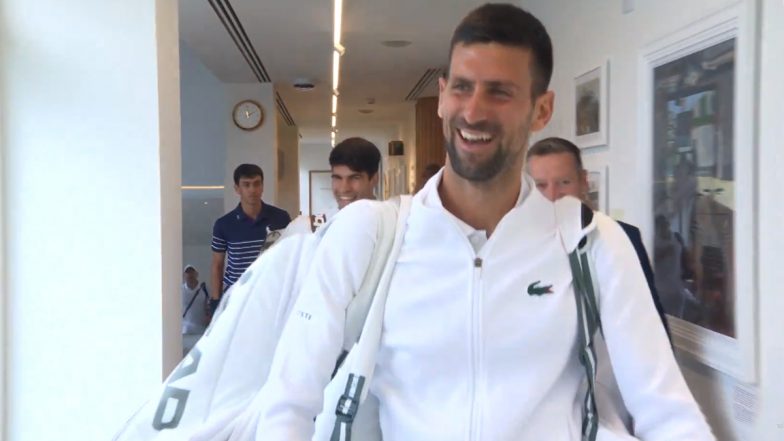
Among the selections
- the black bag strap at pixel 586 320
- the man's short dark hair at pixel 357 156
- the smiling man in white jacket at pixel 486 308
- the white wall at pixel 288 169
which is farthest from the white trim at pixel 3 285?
the white wall at pixel 288 169

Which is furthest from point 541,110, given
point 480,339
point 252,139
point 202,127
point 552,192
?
point 202,127

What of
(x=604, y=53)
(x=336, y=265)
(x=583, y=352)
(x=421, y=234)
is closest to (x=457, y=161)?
(x=421, y=234)

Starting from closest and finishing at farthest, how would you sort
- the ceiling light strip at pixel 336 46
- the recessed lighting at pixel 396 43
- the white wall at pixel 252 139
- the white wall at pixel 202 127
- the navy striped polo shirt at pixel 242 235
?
the navy striped polo shirt at pixel 242 235 < the ceiling light strip at pixel 336 46 < the recessed lighting at pixel 396 43 < the white wall at pixel 252 139 < the white wall at pixel 202 127

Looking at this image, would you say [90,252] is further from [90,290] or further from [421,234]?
[421,234]

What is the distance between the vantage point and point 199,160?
8.43 meters

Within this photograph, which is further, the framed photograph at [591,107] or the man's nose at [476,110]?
the framed photograph at [591,107]

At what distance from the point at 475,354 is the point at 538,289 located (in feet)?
0.50

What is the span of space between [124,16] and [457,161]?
2.01 metres

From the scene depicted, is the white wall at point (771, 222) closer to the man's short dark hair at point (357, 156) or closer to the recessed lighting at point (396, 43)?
the man's short dark hair at point (357, 156)

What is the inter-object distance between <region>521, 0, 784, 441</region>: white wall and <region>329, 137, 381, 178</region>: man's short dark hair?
3.12 ft

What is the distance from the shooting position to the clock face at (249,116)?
8.06 metres

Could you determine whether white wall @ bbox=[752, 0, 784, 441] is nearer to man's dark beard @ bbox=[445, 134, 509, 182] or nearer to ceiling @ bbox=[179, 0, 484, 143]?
man's dark beard @ bbox=[445, 134, 509, 182]

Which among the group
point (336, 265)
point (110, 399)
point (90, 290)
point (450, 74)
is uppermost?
point (450, 74)

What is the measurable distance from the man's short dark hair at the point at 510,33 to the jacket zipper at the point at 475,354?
0.37 m
